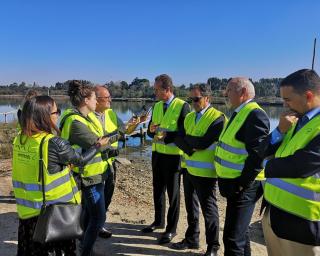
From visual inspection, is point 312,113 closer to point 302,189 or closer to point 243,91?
point 302,189

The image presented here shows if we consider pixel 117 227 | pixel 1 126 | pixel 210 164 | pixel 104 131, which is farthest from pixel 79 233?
pixel 1 126

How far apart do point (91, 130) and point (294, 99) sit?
2.06 meters

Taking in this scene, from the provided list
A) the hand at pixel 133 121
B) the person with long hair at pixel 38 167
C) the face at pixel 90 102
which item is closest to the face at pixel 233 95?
the face at pixel 90 102

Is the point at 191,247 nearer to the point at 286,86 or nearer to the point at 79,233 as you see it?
the point at 79,233

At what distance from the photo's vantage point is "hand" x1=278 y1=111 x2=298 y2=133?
273 centimetres

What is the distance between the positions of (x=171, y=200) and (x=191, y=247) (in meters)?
0.67

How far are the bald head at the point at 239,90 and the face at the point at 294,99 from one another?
1.08 metres

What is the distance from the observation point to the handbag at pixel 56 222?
2.70m

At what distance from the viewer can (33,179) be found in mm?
2793

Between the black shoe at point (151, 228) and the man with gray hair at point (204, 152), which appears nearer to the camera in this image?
the man with gray hair at point (204, 152)

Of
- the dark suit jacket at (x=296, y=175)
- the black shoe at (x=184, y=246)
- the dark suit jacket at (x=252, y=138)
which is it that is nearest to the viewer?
the dark suit jacket at (x=296, y=175)

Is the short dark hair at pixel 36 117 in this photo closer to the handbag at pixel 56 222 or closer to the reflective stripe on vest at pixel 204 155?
the handbag at pixel 56 222

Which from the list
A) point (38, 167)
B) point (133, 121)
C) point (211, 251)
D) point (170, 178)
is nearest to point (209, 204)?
point (211, 251)

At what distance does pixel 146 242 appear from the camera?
486cm
